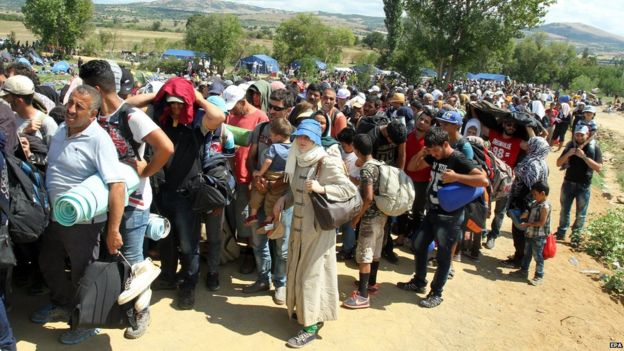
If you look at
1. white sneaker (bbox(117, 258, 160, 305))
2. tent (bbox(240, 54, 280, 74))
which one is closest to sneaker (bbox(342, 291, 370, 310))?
white sneaker (bbox(117, 258, 160, 305))

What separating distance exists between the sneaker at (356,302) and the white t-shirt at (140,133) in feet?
7.03

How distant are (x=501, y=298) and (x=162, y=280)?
12.0ft

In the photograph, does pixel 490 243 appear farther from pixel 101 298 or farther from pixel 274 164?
pixel 101 298

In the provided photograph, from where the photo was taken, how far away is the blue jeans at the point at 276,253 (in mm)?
4222

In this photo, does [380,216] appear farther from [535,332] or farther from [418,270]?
[535,332]

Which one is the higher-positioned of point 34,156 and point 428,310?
point 34,156

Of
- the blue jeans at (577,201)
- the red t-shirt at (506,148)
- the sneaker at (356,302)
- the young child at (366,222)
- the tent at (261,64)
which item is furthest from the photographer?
the tent at (261,64)

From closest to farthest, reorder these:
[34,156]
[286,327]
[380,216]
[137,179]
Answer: [137,179] → [34,156] → [286,327] → [380,216]

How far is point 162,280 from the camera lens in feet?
14.6

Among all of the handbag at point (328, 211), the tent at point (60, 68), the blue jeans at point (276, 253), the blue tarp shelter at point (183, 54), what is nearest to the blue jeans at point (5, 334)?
the blue jeans at point (276, 253)

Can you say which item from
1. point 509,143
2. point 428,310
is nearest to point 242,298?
point 428,310

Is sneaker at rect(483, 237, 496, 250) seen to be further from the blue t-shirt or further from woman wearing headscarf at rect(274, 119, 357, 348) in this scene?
the blue t-shirt

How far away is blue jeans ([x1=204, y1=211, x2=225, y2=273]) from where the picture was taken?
4.27m

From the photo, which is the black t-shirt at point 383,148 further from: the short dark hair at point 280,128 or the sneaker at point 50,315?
the sneaker at point 50,315
